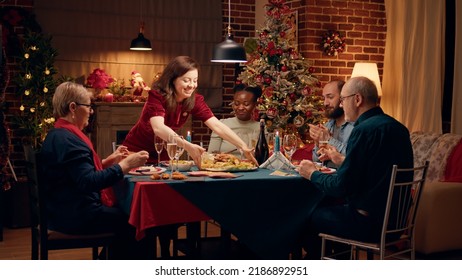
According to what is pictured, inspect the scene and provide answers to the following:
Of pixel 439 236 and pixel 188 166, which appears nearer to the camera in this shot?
pixel 188 166

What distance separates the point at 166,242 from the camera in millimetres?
4398

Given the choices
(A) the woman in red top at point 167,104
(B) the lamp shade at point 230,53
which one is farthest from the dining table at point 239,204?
(B) the lamp shade at point 230,53

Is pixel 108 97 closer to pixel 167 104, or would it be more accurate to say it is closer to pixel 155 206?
pixel 167 104

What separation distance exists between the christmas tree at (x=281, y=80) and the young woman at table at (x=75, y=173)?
2.63m

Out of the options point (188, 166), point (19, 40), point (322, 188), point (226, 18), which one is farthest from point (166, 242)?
point (226, 18)

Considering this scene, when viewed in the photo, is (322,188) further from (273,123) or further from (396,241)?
(273,123)

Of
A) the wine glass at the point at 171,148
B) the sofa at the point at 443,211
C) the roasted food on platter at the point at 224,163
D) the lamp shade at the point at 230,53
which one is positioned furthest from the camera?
the lamp shade at the point at 230,53

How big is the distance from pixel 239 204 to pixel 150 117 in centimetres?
91

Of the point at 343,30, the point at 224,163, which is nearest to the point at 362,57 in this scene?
the point at 343,30

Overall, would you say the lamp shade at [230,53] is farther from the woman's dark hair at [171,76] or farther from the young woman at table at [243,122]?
the woman's dark hair at [171,76]

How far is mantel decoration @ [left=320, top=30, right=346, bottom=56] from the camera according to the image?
697cm

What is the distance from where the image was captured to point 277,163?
411cm

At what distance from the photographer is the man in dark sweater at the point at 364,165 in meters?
3.39

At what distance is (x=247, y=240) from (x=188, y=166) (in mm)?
577
